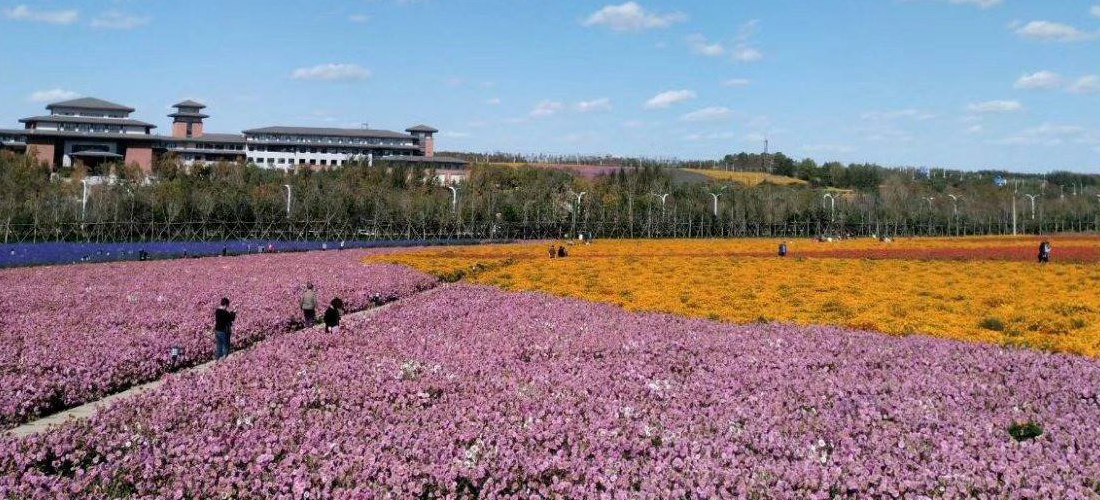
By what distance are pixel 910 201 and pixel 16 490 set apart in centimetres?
13918

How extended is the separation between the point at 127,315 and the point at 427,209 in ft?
248

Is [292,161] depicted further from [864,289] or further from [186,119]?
[864,289]

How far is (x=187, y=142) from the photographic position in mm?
142500

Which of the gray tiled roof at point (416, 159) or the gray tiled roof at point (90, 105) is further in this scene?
the gray tiled roof at point (416, 159)

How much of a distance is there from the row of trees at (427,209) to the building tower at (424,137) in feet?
40.0

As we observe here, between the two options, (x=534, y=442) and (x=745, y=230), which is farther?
(x=745, y=230)

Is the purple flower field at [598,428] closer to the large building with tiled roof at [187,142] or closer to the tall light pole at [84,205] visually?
the tall light pole at [84,205]

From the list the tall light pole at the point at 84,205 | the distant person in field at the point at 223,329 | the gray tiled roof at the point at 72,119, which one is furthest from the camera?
the gray tiled roof at the point at 72,119

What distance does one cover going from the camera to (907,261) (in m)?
44.2

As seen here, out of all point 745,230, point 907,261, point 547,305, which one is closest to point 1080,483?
point 547,305

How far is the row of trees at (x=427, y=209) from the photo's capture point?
80.6m

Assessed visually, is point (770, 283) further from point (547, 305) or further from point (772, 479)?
point (772, 479)

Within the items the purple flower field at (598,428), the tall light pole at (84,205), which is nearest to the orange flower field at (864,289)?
the purple flower field at (598,428)

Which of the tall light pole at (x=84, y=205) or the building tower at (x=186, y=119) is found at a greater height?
the building tower at (x=186, y=119)
